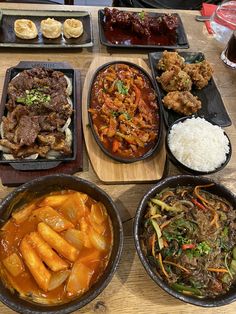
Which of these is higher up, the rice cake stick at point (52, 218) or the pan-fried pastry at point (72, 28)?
the pan-fried pastry at point (72, 28)

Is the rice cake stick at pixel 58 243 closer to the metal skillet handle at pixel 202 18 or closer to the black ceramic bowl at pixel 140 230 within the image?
the black ceramic bowl at pixel 140 230

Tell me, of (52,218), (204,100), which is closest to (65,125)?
(52,218)

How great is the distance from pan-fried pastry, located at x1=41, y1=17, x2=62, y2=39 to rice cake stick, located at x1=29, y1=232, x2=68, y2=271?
5.92ft

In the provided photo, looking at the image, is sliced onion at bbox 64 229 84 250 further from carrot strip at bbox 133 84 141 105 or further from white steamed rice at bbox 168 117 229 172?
carrot strip at bbox 133 84 141 105

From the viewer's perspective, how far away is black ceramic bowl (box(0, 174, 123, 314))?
142cm

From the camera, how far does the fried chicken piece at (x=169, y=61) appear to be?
263cm

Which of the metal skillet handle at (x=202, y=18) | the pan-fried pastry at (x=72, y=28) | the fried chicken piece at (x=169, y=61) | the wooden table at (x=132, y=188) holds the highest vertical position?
A: the pan-fried pastry at (x=72, y=28)

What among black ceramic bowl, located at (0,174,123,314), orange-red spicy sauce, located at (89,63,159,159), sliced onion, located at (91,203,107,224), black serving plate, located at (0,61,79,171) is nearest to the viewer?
black ceramic bowl, located at (0,174,123,314)

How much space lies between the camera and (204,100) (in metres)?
2.65

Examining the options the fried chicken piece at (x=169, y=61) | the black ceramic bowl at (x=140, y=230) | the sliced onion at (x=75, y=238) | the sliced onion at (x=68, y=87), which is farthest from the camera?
the fried chicken piece at (x=169, y=61)

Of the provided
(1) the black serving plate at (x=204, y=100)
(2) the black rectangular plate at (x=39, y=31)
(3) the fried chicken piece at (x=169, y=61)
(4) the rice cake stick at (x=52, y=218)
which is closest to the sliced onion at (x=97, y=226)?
(4) the rice cake stick at (x=52, y=218)

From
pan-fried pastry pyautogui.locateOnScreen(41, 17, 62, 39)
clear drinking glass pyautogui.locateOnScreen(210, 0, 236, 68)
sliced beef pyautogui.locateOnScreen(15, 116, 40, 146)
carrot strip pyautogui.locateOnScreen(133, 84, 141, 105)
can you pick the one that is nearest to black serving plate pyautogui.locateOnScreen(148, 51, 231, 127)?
carrot strip pyautogui.locateOnScreen(133, 84, 141, 105)

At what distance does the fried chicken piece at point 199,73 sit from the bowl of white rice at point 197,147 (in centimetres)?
54

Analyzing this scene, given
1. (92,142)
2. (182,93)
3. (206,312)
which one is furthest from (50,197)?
(182,93)
